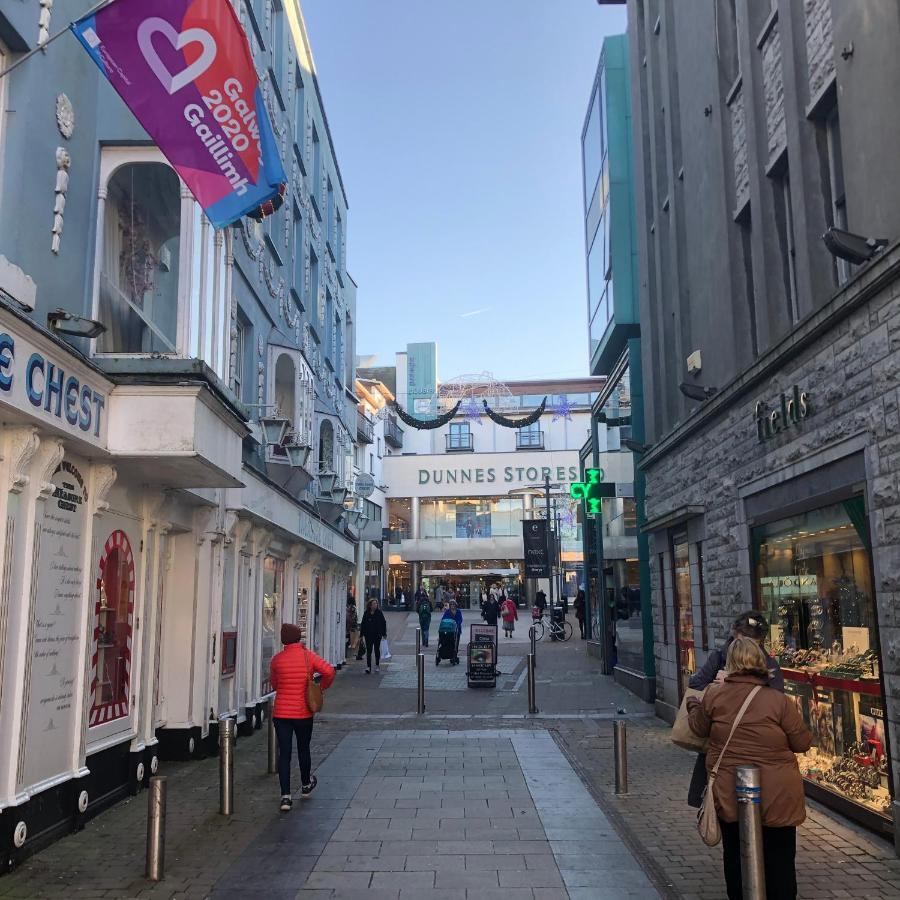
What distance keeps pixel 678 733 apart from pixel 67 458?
5.40 meters

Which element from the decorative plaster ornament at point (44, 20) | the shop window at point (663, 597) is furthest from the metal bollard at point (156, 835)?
the shop window at point (663, 597)

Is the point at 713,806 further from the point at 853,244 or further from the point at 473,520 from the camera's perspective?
the point at 473,520

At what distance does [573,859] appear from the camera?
684 cm

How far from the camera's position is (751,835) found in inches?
181

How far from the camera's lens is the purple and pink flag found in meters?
6.97

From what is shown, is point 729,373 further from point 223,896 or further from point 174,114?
point 223,896

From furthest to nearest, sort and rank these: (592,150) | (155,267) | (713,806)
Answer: (592,150)
(155,267)
(713,806)

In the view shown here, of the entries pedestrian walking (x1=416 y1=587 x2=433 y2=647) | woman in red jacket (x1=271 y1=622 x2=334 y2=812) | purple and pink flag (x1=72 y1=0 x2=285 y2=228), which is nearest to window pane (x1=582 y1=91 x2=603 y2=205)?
pedestrian walking (x1=416 y1=587 x2=433 y2=647)

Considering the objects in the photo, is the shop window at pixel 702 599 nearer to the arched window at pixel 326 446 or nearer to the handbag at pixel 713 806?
the handbag at pixel 713 806

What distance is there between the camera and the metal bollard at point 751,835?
15.0ft

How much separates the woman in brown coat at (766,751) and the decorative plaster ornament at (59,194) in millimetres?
6246

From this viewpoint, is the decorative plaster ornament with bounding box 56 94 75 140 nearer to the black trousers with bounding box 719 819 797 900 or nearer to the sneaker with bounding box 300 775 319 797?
the sneaker with bounding box 300 775 319 797

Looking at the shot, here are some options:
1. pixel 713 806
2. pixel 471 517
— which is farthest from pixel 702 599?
pixel 471 517

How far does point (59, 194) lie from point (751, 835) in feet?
23.3
